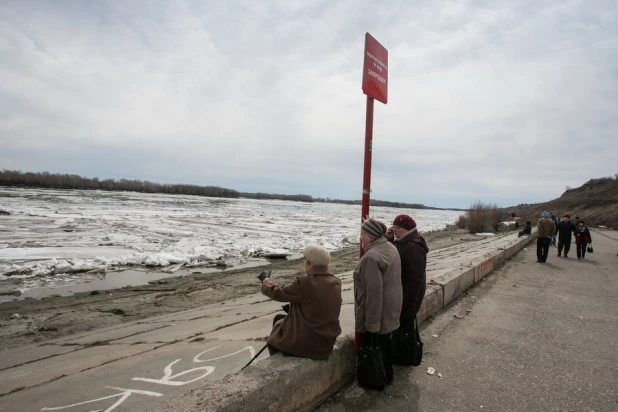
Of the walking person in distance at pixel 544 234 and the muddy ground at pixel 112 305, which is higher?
the walking person in distance at pixel 544 234

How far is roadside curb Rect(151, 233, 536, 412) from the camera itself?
2154 mm

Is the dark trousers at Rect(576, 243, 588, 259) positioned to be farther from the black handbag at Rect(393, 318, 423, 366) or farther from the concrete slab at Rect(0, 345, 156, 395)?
the concrete slab at Rect(0, 345, 156, 395)

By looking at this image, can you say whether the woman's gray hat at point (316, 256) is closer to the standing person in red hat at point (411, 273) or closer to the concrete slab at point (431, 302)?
the standing person in red hat at point (411, 273)

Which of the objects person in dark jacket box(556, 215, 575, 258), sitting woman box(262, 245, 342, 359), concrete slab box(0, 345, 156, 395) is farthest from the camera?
person in dark jacket box(556, 215, 575, 258)

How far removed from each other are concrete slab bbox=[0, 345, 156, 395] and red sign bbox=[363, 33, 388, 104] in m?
4.57

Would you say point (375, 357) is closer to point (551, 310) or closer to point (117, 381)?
point (117, 381)

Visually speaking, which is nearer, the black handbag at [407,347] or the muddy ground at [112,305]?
the black handbag at [407,347]

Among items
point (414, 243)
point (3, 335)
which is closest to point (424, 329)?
point (414, 243)

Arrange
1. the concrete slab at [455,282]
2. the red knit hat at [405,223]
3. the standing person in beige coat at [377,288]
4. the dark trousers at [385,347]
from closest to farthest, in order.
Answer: the standing person in beige coat at [377,288] < the dark trousers at [385,347] < the red knit hat at [405,223] < the concrete slab at [455,282]

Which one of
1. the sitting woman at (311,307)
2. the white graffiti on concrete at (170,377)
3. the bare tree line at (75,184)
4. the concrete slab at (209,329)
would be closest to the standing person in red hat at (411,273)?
the sitting woman at (311,307)

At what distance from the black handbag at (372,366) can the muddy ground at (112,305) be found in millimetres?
5799

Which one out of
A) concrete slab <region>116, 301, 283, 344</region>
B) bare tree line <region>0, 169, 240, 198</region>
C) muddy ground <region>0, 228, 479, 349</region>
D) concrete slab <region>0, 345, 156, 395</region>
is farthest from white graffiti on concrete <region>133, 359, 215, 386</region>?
bare tree line <region>0, 169, 240, 198</region>

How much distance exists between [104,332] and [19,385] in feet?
7.57

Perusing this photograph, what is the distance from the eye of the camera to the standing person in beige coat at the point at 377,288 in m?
3.09
